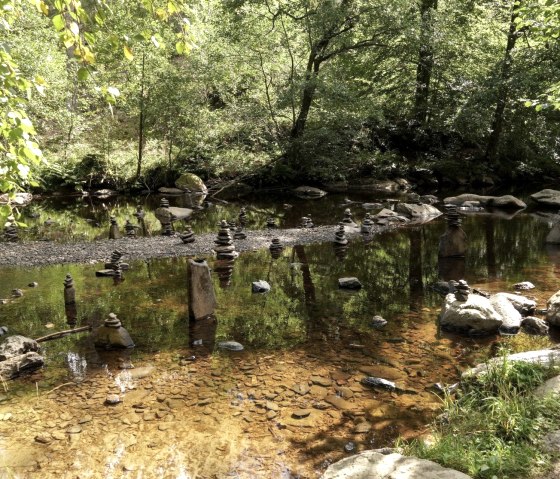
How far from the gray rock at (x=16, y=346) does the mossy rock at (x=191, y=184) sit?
68.2 ft

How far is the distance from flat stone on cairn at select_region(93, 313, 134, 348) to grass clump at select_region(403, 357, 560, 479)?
4.71 meters

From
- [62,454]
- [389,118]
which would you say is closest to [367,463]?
[62,454]

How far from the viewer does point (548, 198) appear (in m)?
22.5

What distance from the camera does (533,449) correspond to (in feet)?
12.9

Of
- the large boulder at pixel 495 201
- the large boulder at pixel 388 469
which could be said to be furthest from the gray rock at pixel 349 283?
the large boulder at pixel 495 201

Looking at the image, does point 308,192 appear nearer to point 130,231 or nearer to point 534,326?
point 130,231

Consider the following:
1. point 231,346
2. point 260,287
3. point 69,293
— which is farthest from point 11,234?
point 231,346

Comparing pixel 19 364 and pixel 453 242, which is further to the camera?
pixel 453 242

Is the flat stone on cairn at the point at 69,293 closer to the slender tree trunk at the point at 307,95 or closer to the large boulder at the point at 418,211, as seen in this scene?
the large boulder at the point at 418,211

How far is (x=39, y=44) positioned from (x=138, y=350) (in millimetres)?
22893

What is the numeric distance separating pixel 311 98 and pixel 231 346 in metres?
20.4

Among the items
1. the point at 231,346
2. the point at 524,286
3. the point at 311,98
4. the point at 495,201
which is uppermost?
the point at 311,98

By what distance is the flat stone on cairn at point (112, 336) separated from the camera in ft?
24.5

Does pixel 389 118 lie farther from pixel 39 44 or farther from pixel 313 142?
pixel 39 44
